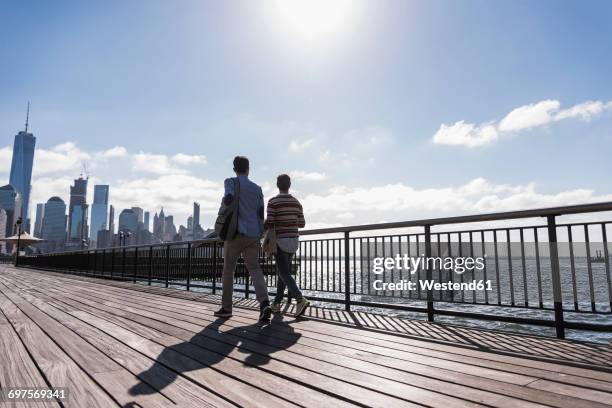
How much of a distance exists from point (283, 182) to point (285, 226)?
24.9 inches

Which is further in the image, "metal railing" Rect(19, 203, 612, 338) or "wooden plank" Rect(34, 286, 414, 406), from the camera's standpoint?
"metal railing" Rect(19, 203, 612, 338)

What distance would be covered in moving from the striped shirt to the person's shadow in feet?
4.09

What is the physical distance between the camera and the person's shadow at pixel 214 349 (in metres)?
2.29

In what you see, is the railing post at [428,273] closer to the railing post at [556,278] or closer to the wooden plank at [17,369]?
the railing post at [556,278]

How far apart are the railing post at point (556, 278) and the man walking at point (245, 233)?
9.75ft

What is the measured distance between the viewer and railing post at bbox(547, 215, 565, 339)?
3501 mm

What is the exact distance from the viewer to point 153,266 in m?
10.7

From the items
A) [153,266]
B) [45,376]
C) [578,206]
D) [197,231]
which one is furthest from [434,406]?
[197,231]

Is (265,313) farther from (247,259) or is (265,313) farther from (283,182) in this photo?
(283,182)

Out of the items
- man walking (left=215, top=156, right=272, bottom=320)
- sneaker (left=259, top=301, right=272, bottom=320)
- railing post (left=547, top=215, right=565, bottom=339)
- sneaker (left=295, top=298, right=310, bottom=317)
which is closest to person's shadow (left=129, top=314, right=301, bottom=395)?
sneaker (left=259, top=301, right=272, bottom=320)

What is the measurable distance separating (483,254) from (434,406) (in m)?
3.04

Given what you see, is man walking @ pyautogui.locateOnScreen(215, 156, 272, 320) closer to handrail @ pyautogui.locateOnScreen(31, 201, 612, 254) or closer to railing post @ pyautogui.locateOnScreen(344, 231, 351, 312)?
railing post @ pyautogui.locateOnScreen(344, 231, 351, 312)

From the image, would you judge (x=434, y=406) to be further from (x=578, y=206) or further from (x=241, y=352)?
(x=578, y=206)

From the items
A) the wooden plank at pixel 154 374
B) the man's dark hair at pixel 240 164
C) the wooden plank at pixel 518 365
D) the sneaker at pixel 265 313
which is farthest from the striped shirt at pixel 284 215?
the wooden plank at pixel 154 374
